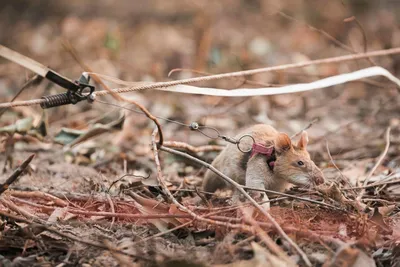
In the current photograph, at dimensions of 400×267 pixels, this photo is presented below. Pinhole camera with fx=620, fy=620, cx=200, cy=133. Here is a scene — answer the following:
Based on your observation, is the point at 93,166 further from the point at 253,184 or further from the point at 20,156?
the point at 253,184

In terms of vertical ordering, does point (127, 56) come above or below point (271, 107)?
above

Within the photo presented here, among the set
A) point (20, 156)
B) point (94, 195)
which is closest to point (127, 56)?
point (20, 156)

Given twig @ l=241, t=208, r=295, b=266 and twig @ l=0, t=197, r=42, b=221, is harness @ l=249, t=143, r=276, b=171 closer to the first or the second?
twig @ l=241, t=208, r=295, b=266

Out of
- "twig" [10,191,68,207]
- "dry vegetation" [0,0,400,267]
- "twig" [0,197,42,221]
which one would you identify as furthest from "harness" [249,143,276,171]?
"twig" [0,197,42,221]

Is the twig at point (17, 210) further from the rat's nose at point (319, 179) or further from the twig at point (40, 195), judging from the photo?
the rat's nose at point (319, 179)

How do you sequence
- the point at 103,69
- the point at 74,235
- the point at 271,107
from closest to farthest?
the point at 74,235 < the point at 271,107 < the point at 103,69

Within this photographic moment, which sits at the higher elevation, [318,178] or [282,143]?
[282,143]

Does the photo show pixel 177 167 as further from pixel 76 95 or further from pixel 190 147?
pixel 76 95

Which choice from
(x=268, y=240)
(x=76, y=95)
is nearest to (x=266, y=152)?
(x=268, y=240)
